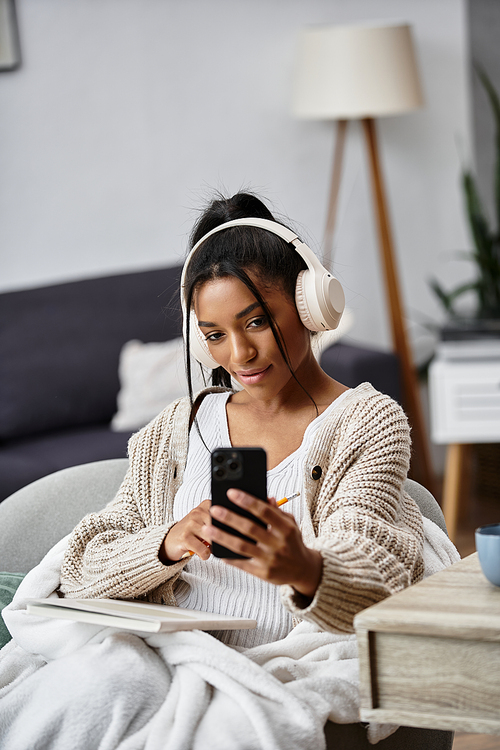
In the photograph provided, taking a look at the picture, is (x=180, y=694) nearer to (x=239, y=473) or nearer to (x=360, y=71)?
(x=239, y=473)

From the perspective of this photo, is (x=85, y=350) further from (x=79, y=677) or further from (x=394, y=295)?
(x=79, y=677)

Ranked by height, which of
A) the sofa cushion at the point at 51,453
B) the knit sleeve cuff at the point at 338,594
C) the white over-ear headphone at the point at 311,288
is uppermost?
the white over-ear headphone at the point at 311,288

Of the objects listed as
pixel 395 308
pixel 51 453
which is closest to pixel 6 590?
pixel 51 453

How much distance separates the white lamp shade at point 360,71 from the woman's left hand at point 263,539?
2.49m

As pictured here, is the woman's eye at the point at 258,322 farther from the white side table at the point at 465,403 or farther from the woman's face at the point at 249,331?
the white side table at the point at 465,403

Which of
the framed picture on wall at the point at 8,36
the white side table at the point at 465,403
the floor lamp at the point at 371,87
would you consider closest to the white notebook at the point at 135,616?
the white side table at the point at 465,403

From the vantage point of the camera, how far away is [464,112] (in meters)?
3.62

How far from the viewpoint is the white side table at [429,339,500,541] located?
2.71 meters

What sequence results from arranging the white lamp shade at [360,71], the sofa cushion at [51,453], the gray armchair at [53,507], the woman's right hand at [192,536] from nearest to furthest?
the woman's right hand at [192,536] < the gray armchair at [53,507] < the sofa cushion at [51,453] < the white lamp shade at [360,71]

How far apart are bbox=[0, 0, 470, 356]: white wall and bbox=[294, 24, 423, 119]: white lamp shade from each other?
1.12 ft

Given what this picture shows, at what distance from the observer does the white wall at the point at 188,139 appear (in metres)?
3.32

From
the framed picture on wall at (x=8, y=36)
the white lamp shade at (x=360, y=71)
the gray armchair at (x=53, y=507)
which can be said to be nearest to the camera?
the gray armchair at (x=53, y=507)

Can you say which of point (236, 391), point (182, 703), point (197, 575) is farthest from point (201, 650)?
point (236, 391)

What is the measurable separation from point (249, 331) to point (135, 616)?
39 centimetres
